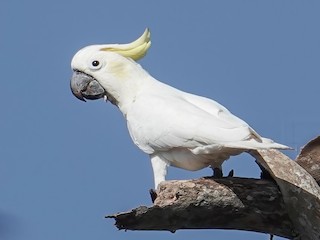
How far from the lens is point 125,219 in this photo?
283 centimetres

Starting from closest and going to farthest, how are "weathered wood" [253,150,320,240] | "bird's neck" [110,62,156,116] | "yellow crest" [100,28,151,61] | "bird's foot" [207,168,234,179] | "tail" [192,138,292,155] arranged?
"tail" [192,138,292,155]
"weathered wood" [253,150,320,240]
"bird's foot" [207,168,234,179]
"bird's neck" [110,62,156,116]
"yellow crest" [100,28,151,61]

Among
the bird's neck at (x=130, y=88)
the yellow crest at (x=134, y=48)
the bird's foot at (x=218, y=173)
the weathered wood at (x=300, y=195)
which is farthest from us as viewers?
the yellow crest at (x=134, y=48)

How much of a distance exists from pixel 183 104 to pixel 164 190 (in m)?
0.53

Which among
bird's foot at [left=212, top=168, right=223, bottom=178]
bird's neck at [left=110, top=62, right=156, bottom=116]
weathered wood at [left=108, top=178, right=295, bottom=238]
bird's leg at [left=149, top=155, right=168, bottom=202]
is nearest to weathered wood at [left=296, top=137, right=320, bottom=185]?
weathered wood at [left=108, top=178, right=295, bottom=238]

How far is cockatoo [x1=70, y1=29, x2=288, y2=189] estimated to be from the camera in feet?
10.4

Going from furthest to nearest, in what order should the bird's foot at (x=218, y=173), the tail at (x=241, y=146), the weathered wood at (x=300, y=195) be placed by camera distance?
the bird's foot at (x=218, y=173) → the weathered wood at (x=300, y=195) → the tail at (x=241, y=146)

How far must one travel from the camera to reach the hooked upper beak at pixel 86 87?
368 centimetres

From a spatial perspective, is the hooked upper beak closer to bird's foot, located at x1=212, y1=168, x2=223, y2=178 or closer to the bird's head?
the bird's head

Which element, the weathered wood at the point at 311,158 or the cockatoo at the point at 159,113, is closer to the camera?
the cockatoo at the point at 159,113

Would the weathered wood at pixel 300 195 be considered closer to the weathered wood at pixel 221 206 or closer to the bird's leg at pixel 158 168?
the weathered wood at pixel 221 206

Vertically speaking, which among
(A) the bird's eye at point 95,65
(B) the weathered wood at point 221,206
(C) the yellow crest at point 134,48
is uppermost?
(C) the yellow crest at point 134,48

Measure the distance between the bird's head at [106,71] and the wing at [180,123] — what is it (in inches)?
5.8

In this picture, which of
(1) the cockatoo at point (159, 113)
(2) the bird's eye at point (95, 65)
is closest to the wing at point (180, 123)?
(1) the cockatoo at point (159, 113)

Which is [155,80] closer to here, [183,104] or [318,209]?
[183,104]
